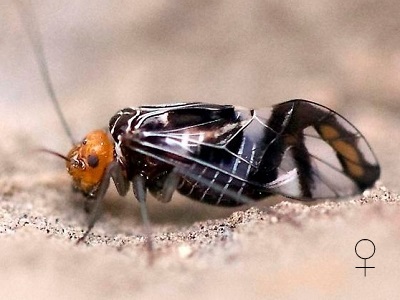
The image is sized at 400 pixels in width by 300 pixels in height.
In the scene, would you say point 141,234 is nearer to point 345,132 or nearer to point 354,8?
point 345,132

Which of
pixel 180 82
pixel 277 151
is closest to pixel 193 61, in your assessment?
pixel 180 82

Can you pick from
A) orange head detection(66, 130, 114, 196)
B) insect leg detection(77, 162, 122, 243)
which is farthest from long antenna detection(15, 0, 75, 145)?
insect leg detection(77, 162, 122, 243)

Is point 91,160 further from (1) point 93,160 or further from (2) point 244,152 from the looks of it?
(2) point 244,152

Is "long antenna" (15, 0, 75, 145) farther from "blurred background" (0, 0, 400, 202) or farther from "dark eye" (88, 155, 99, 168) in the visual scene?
"dark eye" (88, 155, 99, 168)

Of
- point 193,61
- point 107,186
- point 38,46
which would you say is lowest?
point 107,186

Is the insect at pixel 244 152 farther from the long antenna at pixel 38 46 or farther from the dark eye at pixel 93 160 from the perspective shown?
the long antenna at pixel 38 46
